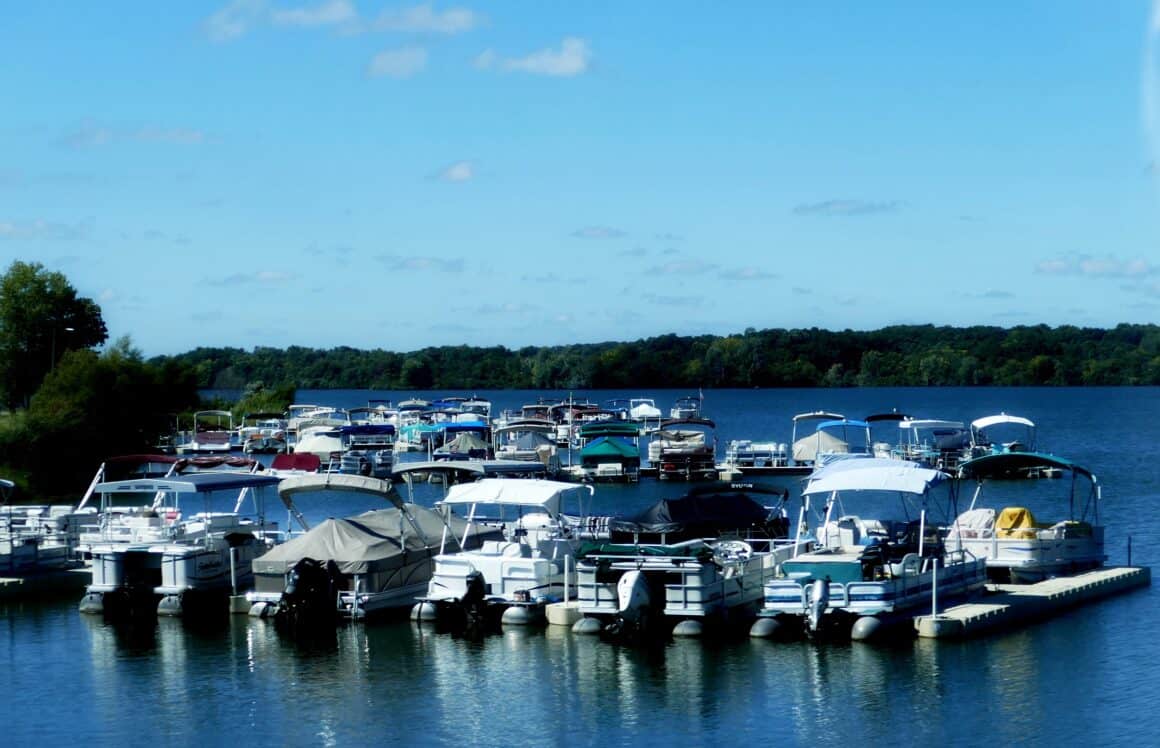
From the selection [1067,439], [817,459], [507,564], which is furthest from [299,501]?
[1067,439]

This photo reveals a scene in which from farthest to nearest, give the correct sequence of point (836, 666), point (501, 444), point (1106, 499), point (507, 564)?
point (501, 444), point (1106, 499), point (507, 564), point (836, 666)

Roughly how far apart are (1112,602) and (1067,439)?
81.1 metres

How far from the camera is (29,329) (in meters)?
99.2

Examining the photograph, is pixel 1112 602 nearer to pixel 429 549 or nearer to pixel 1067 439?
pixel 429 549

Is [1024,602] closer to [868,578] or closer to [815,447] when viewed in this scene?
[868,578]

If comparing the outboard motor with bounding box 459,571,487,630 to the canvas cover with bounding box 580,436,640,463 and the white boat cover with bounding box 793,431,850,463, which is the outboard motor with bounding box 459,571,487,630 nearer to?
the canvas cover with bounding box 580,436,640,463

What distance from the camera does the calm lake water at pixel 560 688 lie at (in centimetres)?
2284

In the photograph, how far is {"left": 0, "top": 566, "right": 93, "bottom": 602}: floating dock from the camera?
36438 millimetres

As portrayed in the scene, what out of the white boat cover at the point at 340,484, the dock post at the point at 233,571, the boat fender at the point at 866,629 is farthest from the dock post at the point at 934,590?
the dock post at the point at 233,571

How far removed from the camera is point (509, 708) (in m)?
24.3

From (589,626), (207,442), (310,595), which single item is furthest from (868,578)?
(207,442)

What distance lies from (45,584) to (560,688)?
59.0ft

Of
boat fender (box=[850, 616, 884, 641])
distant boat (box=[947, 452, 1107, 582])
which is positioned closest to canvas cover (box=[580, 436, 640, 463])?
distant boat (box=[947, 452, 1107, 582])

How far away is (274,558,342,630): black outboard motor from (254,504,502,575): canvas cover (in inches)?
9.0
